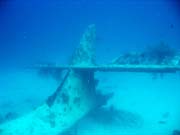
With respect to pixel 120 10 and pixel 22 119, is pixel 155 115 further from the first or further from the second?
pixel 120 10

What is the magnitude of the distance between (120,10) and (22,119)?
16317 centimetres

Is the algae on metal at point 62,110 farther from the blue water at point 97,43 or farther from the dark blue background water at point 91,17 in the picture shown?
the dark blue background water at point 91,17

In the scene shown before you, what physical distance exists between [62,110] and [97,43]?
200 feet

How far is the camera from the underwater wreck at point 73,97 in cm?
1127

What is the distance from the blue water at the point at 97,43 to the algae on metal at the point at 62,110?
85.1 inches

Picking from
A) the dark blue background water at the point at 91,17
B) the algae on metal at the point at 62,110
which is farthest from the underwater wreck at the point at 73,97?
the dark blue background water at the point at 91,17

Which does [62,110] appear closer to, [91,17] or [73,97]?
[73,97]

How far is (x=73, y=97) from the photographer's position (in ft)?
42.9

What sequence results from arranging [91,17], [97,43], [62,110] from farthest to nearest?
[91,17] → [97,43] → [62,110]

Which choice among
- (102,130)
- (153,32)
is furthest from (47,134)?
(153,32)

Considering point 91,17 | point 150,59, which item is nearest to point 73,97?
point 150,59

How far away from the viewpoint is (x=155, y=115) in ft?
60.4

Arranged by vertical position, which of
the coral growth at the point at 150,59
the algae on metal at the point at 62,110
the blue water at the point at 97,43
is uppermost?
the blue water at the point at 97,43

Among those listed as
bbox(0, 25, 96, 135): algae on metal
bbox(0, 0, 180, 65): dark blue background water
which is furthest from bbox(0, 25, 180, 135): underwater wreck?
bbox(0, 0, 180, 65): dark blue background water
